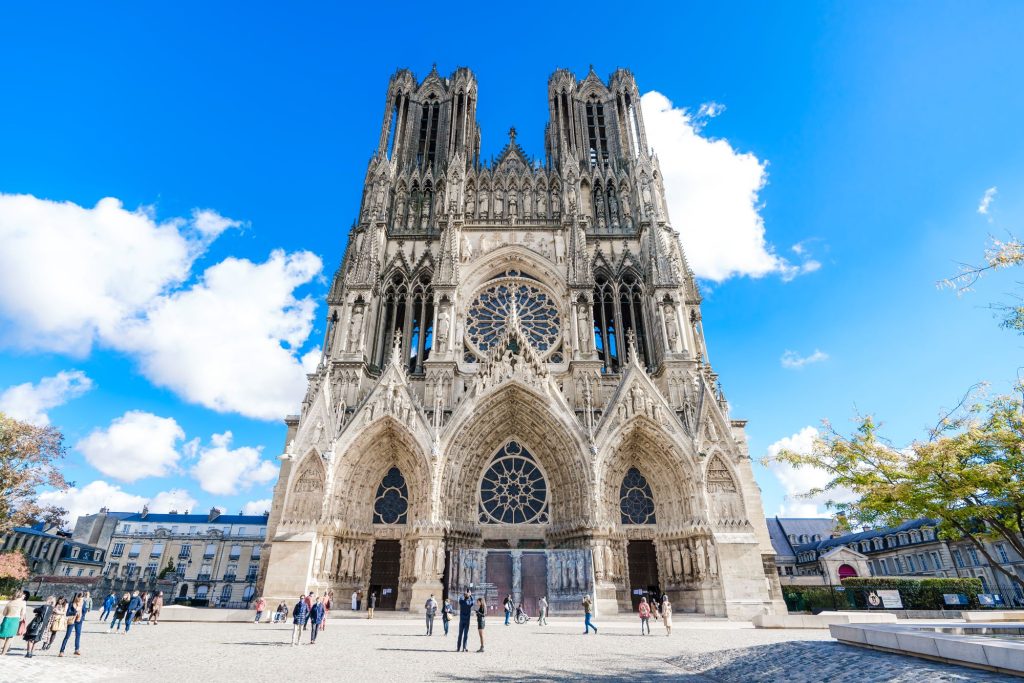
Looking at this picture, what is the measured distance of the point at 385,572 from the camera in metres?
20.2

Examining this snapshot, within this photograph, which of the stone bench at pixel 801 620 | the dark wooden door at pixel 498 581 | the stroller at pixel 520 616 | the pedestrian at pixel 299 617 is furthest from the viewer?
the dark wooden door at pixel 498 581

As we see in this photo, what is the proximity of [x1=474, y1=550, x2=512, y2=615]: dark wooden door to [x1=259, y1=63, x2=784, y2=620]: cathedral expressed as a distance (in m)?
0.07

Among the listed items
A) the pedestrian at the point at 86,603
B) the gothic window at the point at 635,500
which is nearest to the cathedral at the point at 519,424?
the gothic window at the point at 635,500

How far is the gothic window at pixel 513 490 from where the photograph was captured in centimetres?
2069

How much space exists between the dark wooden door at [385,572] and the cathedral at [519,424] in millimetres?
83

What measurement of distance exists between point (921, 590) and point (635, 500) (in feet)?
46.0

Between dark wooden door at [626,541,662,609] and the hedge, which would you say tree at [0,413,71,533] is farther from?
the hedge

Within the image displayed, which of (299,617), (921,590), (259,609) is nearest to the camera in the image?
(299,617)

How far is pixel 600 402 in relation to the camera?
71.6 ft

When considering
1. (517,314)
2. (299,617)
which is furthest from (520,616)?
(517,314)

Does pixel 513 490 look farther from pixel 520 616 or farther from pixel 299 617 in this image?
pixel 299 617

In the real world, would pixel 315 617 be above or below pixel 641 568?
below

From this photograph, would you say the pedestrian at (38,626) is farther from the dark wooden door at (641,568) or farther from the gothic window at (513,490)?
the dark wooden door at (641,568)

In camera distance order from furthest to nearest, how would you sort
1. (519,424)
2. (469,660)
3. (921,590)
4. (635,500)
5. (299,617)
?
(921,590) < (519,424) < (635,500) < (299,617) < (469,660)
